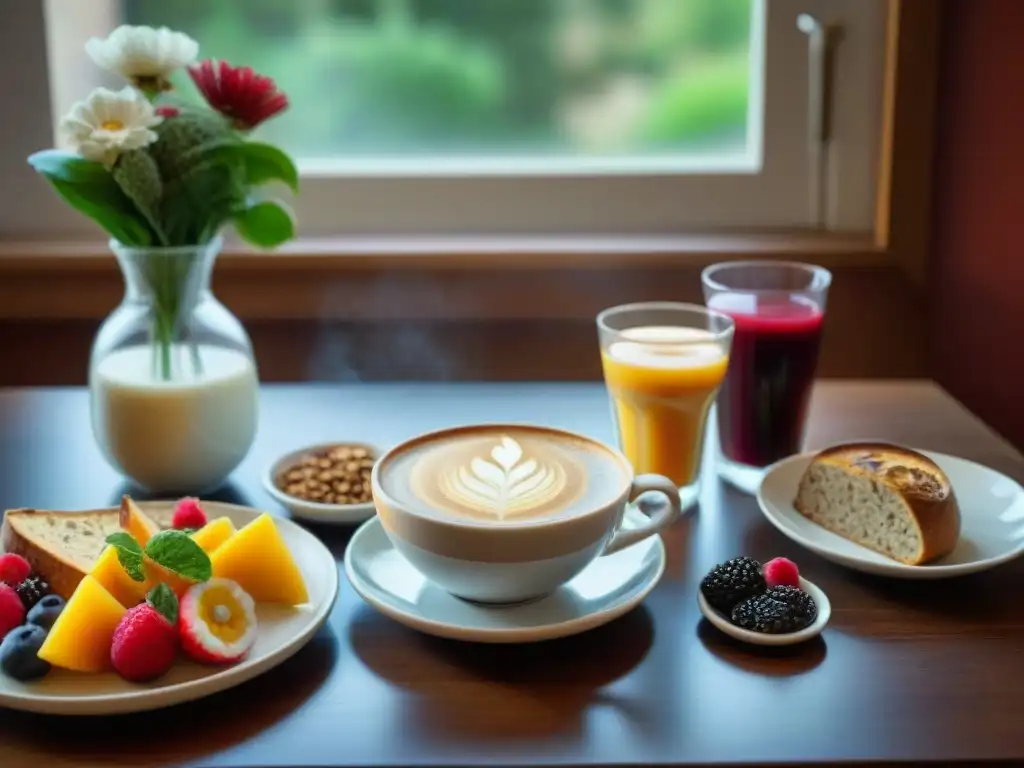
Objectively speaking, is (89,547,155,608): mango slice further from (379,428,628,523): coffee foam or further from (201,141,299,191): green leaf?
(201,141,299,191): green leaf

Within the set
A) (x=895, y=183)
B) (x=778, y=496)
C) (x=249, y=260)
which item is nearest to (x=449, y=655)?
(x=778, y=496)

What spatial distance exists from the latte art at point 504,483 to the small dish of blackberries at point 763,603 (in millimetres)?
134

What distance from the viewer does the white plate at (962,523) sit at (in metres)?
0.88

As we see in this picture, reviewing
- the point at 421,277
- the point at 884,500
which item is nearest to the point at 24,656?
the point at 884,500

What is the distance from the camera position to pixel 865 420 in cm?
130

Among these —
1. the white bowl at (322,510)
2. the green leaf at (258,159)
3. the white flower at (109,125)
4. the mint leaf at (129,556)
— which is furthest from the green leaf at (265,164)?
the mint leaf at (129,556)

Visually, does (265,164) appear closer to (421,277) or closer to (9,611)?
(9,611)

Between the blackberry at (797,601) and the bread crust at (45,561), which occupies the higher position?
the bread crust at (45,561)

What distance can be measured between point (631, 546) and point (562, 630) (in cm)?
14

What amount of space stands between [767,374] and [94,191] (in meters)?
0.64

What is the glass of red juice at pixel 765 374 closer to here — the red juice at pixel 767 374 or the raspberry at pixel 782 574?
the red juice at pixel 767 374

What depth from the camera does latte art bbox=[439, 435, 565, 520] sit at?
84cm

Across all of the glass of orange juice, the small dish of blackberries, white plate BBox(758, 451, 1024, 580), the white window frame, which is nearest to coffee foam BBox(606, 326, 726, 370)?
the glass of orange juice

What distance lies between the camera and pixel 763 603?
83 cm
